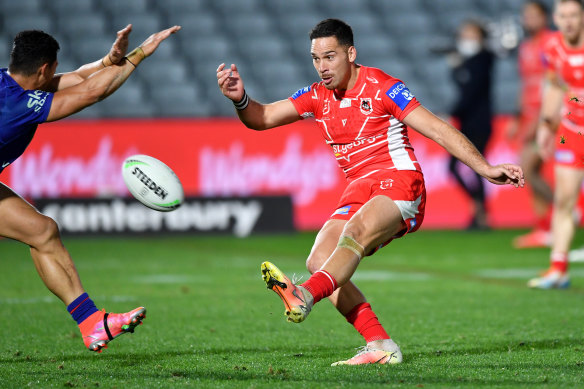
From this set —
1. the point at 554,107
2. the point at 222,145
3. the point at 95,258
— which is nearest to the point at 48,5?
the point at 222,145

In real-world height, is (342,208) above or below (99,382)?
above

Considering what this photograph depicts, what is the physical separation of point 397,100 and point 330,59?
1.49 feet

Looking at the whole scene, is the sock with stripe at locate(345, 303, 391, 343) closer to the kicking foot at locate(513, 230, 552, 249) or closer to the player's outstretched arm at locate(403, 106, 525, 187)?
the player's outstretched arm at locate(403, 106, 525, 187)

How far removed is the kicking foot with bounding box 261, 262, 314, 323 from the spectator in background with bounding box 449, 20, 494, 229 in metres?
10.1

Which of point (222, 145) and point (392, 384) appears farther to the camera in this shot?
point (222, 145)

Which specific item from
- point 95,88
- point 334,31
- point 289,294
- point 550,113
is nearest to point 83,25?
point 550,113

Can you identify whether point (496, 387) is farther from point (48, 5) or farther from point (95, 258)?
point (48, 5)

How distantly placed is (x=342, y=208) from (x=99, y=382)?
1717 millimetres

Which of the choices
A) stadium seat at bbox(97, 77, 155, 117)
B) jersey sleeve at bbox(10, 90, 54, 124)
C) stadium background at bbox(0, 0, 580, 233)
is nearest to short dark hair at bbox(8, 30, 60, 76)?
jersey sleeve at bbox(10, 90, 54, 124)

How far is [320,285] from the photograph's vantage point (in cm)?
459

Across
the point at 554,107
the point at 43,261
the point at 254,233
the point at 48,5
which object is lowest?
the point at 254,233

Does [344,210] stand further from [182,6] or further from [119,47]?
[182,6]

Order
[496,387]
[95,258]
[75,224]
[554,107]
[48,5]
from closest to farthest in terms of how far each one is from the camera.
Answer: [496,387]
[554,107]
[95,258]
[75,224]
[48,5]

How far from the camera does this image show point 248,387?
4.34m
